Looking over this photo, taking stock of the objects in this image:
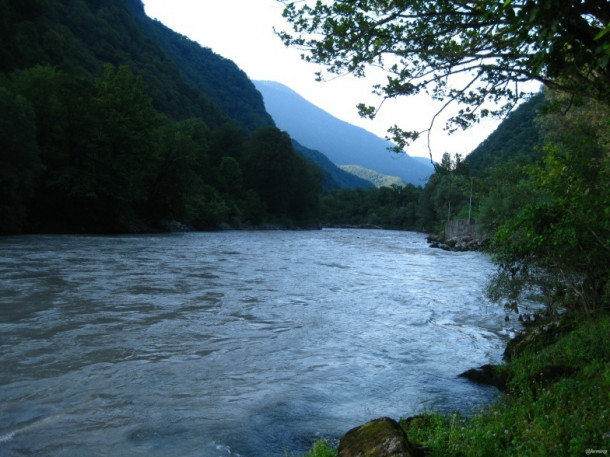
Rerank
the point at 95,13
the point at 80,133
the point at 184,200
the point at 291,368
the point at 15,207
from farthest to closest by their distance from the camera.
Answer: the point at 95,13, the point at 184,200, the point at 80,133, the point at 15,207, the point at 291,368

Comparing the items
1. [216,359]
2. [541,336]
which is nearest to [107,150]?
[216,359]

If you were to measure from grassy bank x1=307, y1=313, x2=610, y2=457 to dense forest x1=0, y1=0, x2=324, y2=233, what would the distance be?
1358 inches

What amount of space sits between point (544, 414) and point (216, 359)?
5949 mm

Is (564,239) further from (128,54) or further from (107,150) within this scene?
(128,54)

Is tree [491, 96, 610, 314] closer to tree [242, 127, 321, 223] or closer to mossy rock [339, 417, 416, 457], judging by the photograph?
mossy rock [339, 417, 416, 457]

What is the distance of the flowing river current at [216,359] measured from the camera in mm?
6098

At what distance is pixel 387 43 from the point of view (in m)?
7.03

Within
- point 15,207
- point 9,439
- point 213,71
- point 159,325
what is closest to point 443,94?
point 9,439

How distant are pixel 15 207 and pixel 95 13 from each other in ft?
306

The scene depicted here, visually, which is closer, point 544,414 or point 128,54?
point 544,414

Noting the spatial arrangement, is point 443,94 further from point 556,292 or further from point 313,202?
point 313,202

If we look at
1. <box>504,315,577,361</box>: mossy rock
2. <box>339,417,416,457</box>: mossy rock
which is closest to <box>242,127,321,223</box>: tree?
<box>504,315,577,361</box>: mossy rock

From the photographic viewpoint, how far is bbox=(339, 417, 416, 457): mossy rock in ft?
13.2

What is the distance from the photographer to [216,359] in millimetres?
9203
